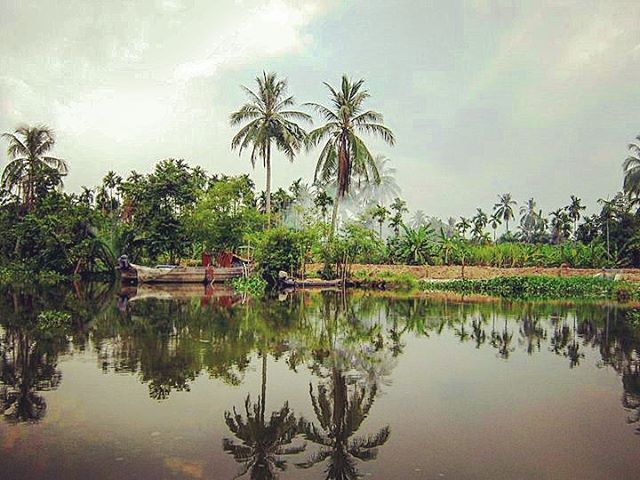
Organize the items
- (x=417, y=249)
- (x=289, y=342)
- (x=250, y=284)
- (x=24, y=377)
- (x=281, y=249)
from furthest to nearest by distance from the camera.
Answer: (x=417, y=249) → (x=281, y=249) → (x=250, y=284) → (x=289, y=342) → (x=24, y=377)

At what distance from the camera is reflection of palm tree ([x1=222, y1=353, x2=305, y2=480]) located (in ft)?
17.6

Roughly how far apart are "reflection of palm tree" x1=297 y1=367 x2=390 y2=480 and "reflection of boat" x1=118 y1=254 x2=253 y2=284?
23816mm

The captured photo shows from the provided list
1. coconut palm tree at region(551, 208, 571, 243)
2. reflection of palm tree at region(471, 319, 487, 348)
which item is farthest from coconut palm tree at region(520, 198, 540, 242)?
reflection of palm tree at region(471, 319, 487, 348)

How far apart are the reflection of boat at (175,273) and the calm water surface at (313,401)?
16.0 meters

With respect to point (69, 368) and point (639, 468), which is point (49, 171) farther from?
point (639, 468)

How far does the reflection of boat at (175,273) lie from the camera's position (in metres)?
31.0

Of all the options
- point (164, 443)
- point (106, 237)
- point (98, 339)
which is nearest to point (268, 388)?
point (164, 443)

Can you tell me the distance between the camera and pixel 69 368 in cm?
927

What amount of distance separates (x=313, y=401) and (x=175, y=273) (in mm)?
24946

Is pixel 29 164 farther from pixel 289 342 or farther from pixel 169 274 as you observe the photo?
pixel 289 342

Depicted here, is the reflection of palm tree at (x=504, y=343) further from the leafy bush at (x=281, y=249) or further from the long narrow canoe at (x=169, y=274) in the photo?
the long narrow canoe at (x=169, y=274)

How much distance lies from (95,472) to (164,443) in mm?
871

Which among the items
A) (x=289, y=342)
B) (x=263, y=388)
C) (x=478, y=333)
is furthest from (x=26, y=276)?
(x=263, y=388)

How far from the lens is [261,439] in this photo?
20.0ft
